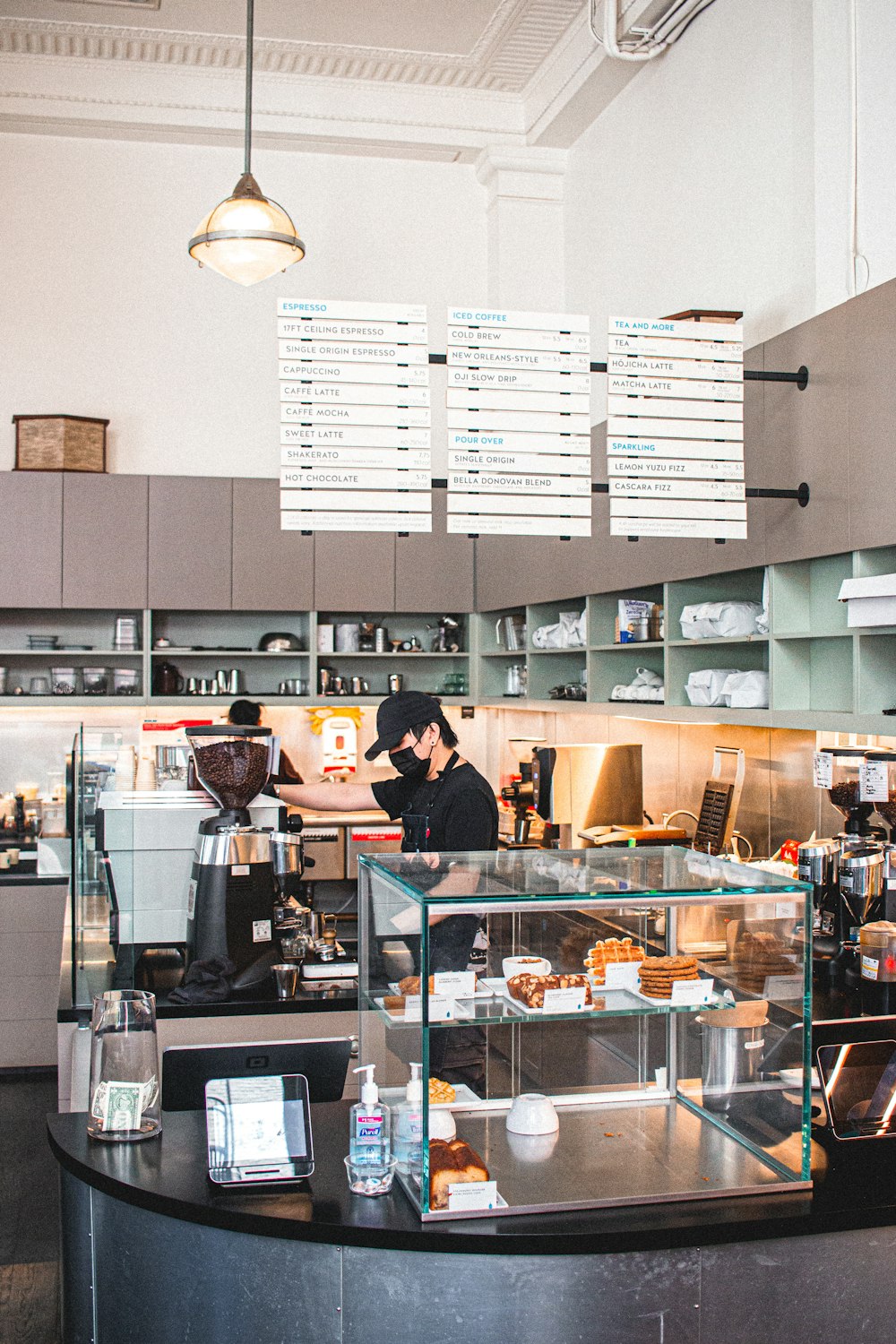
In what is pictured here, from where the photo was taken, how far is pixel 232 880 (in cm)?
327

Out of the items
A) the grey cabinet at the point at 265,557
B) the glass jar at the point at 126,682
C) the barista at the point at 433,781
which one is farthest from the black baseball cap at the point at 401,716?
the glass jar at the point at 126,682

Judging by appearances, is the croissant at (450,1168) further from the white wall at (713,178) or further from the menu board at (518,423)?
the white wall at (713,178)

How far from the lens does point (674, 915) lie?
2309mm

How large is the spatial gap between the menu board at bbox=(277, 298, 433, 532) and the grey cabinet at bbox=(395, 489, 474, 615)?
11.4 feet

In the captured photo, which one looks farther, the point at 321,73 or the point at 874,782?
the point at 321,73

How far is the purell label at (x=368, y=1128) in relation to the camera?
2.04 meters

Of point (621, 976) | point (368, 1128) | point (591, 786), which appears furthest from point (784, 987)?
point (591, 786)

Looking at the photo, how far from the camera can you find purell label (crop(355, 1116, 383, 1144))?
2043mm

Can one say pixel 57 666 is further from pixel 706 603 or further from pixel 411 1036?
pixel 411 1036

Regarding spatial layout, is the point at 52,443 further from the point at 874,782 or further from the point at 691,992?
the point at 691,992

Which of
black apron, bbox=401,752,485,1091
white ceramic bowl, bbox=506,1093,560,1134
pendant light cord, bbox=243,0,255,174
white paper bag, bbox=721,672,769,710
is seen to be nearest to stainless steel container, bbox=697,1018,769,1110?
white ceramic bowl, bbox=506,1093,560,1134

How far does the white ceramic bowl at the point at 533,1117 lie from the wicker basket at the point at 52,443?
501 centimetres

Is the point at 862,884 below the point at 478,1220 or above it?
above

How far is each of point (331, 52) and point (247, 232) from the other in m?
2.59
